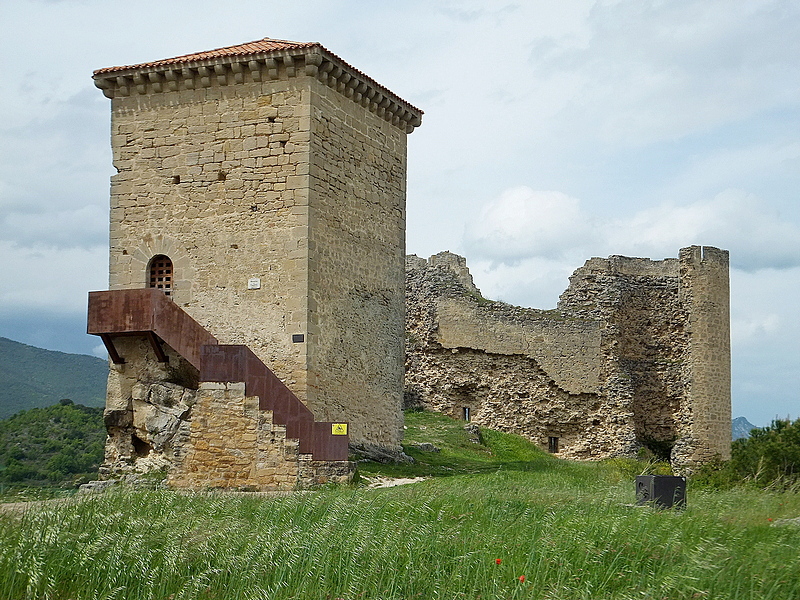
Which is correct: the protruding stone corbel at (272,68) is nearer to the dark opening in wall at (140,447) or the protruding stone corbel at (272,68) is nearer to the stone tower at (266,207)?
the stone tower at (266,207)

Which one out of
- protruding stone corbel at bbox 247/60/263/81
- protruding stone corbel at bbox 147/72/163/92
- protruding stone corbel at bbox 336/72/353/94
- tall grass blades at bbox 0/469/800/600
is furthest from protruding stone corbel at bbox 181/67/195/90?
tall grass blades at bbox 0/469/800/600

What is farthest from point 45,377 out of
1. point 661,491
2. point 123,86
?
point 661,491

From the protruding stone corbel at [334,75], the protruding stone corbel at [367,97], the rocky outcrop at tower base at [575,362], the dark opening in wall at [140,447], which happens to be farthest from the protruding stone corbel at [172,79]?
the rocky outcrop at tower base at [575,362]

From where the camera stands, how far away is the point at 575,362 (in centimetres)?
2925

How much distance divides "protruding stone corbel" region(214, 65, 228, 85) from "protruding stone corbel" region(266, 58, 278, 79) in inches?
31.5

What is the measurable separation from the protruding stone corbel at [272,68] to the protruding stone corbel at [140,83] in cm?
240

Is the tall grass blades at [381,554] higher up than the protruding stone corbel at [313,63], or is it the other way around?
the protruding stone corbel at [313,63]

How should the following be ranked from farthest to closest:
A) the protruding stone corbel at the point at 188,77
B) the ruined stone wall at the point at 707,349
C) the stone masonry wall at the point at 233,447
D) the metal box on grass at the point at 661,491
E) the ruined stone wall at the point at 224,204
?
the ruined stone wall at the point at 707,349
the protruding stone corbel at the point at 188,77
the ruined stone wall at the point at 224,204
the stone masonry wall at the point at 233,447
the metal box on grass at the point at 661,491

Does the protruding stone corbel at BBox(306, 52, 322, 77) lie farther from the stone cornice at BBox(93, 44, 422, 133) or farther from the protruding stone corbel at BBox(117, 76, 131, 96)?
the protruding stone corbel at BBox(117, 76, 131, 96)

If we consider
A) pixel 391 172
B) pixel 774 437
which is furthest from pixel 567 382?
pixel 391 172

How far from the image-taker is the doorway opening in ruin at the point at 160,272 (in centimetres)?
1686

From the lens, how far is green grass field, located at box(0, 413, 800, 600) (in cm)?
682

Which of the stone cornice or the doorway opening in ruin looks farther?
the doorway opening in ruin

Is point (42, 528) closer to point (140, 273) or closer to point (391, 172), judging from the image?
point (140, 273)
